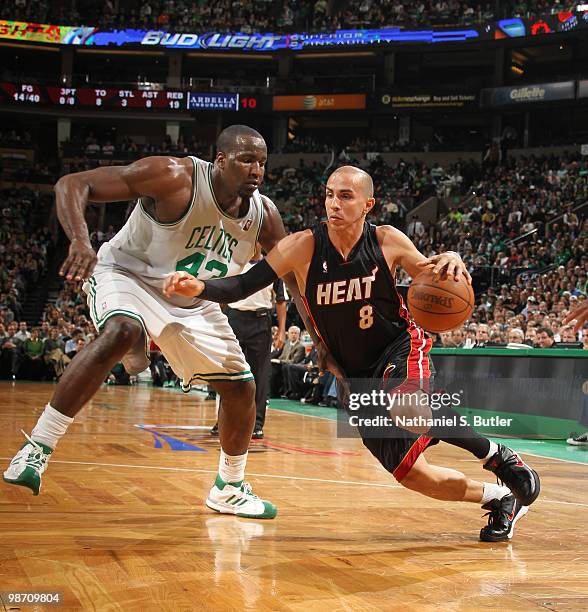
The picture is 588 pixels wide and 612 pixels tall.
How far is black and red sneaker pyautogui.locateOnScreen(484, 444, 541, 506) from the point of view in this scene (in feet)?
11.6

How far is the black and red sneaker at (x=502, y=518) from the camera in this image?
3.48m

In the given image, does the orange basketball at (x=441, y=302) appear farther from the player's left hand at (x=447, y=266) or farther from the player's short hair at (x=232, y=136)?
the player's short hair at (x=232, y=136)

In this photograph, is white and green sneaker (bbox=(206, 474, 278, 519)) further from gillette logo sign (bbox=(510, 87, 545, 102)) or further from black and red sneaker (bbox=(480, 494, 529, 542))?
gillette logo sign (bbox=(510, 87, 545, 102))

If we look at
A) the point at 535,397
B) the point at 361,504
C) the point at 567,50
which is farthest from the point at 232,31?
the point at 361,504

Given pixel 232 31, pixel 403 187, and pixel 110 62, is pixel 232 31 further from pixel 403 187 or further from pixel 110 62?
pixel 403 187

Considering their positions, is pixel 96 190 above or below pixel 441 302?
above

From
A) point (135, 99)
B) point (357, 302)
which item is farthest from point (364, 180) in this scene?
point (135, 99)

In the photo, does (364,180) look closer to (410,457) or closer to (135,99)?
(410,457)

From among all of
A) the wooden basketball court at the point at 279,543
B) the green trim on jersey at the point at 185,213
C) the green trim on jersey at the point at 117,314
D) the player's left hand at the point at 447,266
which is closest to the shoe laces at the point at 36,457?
the wooden basketball court at the point at 279,543

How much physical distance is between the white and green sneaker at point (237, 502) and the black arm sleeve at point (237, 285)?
1.01 metres

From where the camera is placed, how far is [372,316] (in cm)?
361

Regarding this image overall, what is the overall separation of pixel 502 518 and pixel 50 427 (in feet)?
6.40

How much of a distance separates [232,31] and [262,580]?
3256cm

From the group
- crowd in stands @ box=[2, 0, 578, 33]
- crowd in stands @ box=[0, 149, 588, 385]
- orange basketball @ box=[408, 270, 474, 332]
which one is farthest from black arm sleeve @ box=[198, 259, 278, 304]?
crowd in stands @ box=[2, 0, 578, 33]
